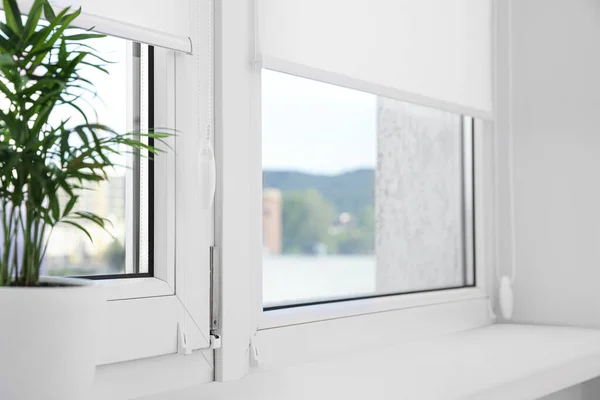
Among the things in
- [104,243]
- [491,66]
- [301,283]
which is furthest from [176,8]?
[301,283]

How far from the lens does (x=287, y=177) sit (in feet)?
23.7

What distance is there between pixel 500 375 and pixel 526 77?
895 mm

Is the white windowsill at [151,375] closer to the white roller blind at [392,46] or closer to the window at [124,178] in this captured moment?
the window at [124,178]

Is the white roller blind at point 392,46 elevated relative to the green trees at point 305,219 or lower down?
elevated

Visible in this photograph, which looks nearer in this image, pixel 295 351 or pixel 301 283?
pixel 295 351

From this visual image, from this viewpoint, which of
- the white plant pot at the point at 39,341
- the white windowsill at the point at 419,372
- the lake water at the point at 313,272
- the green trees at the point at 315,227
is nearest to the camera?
the white plant pot at the point at 39,341

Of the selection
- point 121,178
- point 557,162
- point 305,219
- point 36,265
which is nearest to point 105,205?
point 121,178

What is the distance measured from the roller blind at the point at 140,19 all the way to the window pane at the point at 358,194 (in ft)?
1.16

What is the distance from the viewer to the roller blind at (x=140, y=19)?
0.89 meters

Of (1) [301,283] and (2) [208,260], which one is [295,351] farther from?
(1) [301,283]

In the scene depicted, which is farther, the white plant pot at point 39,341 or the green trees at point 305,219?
the green trees at point 305,219

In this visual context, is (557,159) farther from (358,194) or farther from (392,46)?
(358,194)

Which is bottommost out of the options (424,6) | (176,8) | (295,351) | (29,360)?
(295,351)

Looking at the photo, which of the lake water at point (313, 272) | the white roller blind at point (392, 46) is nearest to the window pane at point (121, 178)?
the white roller blind at point (392, 46)
